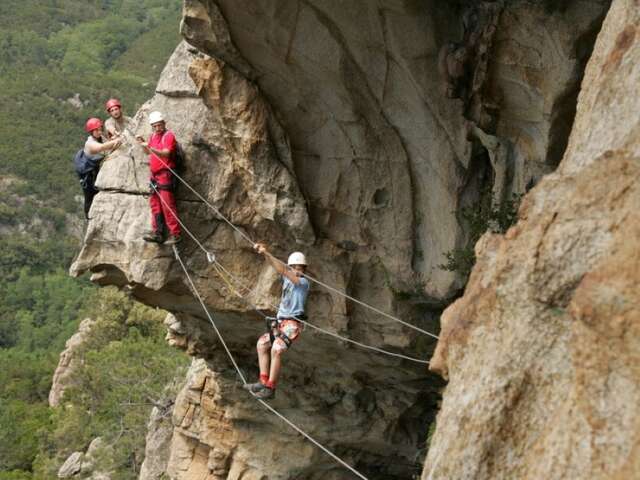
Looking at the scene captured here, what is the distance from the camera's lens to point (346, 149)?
38.0 feet

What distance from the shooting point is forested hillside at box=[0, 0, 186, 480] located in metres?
27.6

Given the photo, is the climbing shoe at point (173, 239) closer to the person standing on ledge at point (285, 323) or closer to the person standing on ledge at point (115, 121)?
the person standing on ledge at point (115, 121)

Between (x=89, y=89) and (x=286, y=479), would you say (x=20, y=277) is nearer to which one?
(x=89, y=89)

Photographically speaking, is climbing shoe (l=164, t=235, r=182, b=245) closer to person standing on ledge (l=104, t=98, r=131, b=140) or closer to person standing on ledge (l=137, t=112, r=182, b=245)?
person standing on ledge (l=137, t=112, r=182, b=245)

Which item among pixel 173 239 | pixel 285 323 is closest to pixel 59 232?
pixel 173 239

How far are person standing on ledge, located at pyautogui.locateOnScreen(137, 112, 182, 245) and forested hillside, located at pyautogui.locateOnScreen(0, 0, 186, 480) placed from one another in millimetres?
13669

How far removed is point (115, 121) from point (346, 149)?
2.86m

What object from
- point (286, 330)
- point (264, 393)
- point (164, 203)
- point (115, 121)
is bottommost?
point (264, 393)

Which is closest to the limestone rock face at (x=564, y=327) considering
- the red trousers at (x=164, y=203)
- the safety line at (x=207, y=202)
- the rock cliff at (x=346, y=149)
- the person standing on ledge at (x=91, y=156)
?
the rock cliff at (x=346, y=149)

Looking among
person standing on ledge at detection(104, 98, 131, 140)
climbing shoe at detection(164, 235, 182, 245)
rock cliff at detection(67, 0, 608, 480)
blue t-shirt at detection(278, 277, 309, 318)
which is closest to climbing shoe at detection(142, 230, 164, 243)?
climbing shoe at detection(164, 235, 182, 245)

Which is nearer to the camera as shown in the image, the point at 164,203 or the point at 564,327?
the point at 564,327

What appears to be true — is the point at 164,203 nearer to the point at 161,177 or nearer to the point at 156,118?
the point at 161,177

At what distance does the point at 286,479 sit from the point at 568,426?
10828 millimetres

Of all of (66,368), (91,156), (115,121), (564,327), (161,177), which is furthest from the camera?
(66,368)
